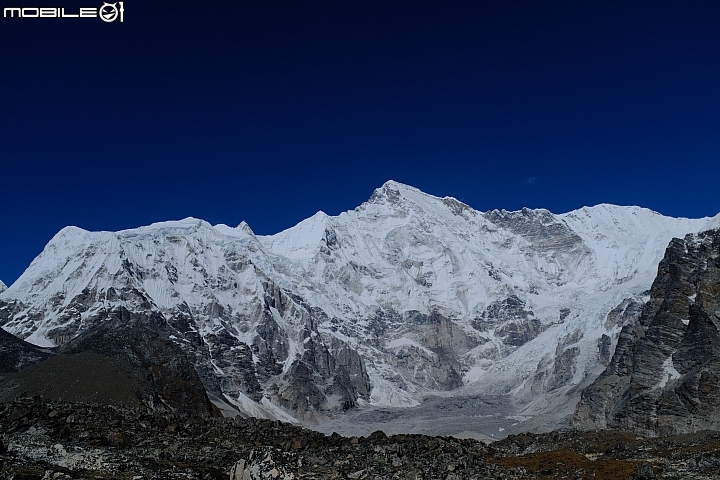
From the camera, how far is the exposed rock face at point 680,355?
82.9 m

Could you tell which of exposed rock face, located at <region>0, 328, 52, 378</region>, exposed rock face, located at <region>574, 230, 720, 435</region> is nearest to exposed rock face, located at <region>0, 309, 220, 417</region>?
exposed rock face, located at <region>0, 328, 52, 378</region>

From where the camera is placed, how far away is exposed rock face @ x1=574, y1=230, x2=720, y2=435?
8294 centimetres

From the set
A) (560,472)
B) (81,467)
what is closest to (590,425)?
(560,472)

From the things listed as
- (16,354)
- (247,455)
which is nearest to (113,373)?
(16,354)

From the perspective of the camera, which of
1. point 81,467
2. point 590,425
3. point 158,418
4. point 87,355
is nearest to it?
point 81,467

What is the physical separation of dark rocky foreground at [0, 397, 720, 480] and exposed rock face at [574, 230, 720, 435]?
29395mm

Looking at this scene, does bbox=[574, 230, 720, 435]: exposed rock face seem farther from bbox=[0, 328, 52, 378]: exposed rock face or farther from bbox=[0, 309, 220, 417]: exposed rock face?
bbox=[0, 328, 52, 378]: exposed rock face

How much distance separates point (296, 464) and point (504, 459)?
20.2 m

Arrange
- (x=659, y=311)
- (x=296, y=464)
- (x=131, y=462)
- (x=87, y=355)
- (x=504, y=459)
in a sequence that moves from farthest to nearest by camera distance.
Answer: (x=87, y=355) < (x=659, y=311) < (x=504, y=459) < (x=296, y=464) < (x=131, y=462)

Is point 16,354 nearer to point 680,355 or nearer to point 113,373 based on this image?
point 113,373

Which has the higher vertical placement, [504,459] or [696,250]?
[696,250]

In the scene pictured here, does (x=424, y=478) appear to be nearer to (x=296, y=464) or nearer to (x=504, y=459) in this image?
(x=296, y=464)

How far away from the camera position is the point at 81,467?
32688 millimetres

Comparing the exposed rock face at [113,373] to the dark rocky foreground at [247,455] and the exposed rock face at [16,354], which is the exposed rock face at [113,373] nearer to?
the exposed rock face at [16,354]
